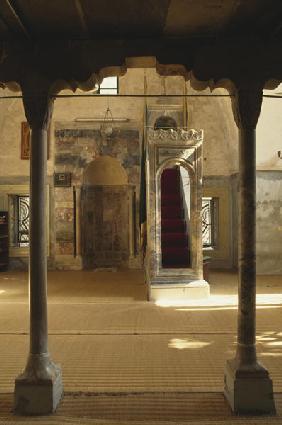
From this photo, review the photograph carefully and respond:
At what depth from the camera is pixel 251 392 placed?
3633 mm

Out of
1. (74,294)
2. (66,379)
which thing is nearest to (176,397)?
(66,379)

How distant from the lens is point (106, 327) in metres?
6.68

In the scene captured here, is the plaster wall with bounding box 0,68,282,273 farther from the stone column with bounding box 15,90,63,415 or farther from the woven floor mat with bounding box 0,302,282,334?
the stone column with bounding box 15,90,63,415

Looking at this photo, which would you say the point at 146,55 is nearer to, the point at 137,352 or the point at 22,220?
the point at 137,352

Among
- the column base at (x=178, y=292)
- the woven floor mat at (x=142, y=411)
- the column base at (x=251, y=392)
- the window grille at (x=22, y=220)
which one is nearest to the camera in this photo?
the woven floor mat at (x=142, y=411)

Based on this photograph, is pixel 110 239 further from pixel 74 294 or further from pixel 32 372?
pixel 32 372

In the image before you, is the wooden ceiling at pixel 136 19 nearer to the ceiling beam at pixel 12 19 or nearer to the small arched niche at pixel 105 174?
the ceiling beam at pixel 12 19

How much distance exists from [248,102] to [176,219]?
6.73m

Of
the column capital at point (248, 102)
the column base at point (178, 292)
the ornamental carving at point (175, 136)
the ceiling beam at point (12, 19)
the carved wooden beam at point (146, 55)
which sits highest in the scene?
the ornamental carving at point (175, 136)

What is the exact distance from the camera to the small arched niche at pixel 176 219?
9.59 metres

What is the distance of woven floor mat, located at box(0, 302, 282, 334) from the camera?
6516mm

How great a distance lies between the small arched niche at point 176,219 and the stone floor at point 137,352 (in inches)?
38.0

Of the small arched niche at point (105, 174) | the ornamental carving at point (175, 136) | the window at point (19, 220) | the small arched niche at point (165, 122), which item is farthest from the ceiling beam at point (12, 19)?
the window at point (19, 220)

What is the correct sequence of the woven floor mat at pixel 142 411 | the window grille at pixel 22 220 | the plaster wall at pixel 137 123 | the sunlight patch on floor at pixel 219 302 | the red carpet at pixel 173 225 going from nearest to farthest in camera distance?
the woven floor mat at pixel 142 411 < the sunlight patch on floor at pixel 219 302 < the red carpet at pixel 173 225 < the plaster wall at pixel 137 123 < the window grille at pixel 22 220
